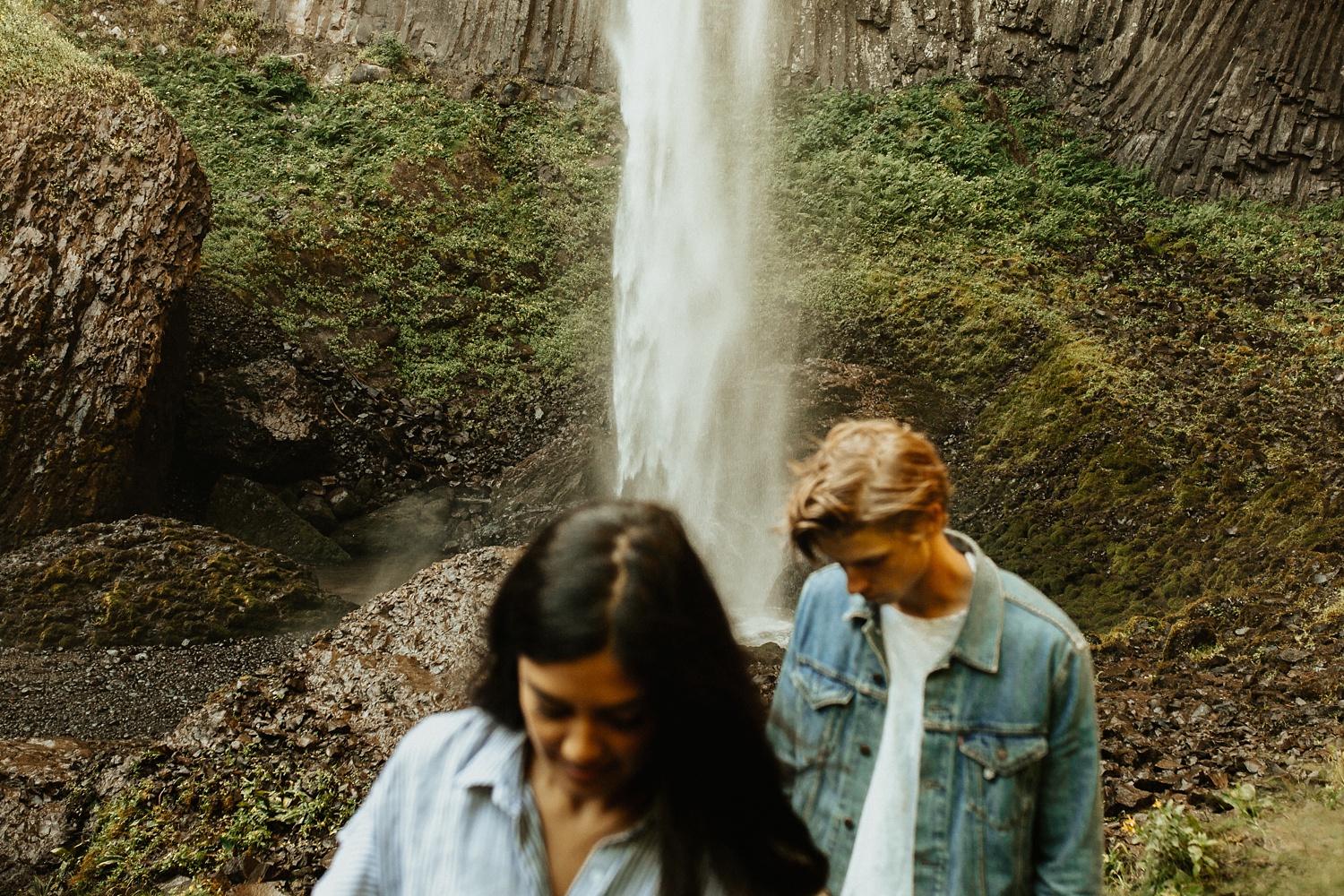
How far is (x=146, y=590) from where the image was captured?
7.08 metres

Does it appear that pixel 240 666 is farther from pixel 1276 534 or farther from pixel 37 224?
pixel 1276 534

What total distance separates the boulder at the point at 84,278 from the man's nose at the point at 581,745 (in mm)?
8484

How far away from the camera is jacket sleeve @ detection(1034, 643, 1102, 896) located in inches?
62.9

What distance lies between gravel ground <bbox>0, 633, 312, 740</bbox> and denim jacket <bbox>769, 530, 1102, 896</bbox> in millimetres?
5054

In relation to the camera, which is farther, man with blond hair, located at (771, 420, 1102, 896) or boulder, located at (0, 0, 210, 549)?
boulder, located at (0, 0, 210, 549)

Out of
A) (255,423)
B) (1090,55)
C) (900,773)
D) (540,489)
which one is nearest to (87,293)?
(255,423)

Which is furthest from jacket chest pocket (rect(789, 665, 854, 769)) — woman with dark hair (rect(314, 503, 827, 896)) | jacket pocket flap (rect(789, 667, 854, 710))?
woman with dark hair (rect(314, 503, 827, 896))

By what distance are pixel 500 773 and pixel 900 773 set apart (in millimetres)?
918

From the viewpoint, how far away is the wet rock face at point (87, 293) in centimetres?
770

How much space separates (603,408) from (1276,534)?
7.72 meters

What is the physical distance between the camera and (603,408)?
38.4 ft

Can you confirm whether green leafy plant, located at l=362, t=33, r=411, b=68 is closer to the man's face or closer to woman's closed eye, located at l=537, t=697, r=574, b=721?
the man's face

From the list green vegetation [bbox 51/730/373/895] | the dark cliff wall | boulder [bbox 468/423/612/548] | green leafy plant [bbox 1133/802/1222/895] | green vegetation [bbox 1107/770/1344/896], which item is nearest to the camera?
green vegetation [bbox 1107/770/1344/896]

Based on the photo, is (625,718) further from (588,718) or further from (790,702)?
(790,702)
